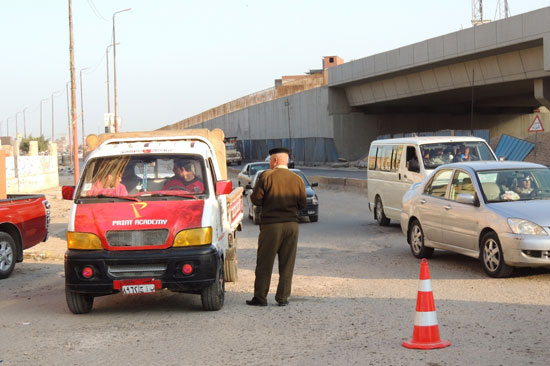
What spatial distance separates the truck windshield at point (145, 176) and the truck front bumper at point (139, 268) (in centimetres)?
89

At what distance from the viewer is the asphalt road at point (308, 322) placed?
23.5 ft

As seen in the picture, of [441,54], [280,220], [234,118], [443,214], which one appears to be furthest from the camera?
[234,118]

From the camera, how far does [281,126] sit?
264 feet

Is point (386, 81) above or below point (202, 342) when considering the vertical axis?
above

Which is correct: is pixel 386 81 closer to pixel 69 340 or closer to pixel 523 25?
pixel 523 25

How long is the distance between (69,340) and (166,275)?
1.40m

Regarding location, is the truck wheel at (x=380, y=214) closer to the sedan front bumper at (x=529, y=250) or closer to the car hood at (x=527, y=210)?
the car hood at (x=527, y=210)

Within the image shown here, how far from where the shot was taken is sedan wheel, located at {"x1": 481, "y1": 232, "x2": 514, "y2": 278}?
11250mm

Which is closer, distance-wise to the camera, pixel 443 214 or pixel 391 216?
pixel 443 214

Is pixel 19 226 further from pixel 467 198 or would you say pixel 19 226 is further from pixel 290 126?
pixel 290 126

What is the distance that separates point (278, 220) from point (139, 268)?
169 cm

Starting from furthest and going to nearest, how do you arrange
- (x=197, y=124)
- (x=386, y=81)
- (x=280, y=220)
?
(x=197, y=124)
(x=386, y=81)
(x=280, y=220)

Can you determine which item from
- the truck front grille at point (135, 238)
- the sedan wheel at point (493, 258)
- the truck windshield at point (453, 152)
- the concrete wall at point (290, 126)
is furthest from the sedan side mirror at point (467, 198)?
the concrete wall at point (290, 126)

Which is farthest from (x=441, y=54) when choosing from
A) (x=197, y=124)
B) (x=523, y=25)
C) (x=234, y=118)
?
(x=197, y=124)
